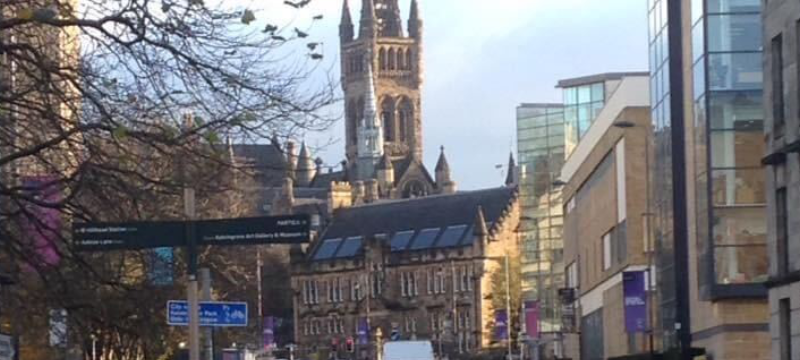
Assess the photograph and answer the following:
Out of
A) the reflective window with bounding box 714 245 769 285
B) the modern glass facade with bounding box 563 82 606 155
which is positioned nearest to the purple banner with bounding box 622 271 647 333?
the reflective window with bounding box 714 245 769 285

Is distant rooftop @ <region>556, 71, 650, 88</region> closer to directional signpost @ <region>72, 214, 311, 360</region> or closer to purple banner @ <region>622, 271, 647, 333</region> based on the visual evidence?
purple banner @ <region>622, 271, 647, 333</region>

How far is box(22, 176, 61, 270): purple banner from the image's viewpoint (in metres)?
24.8

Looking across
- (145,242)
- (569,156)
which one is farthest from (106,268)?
(569,156)

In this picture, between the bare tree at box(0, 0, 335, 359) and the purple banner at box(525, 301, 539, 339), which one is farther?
the purple banner at box(525, 301, 539, 339)

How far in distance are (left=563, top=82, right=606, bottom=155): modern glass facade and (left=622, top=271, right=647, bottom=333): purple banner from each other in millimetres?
35590

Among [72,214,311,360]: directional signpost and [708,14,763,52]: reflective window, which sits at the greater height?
[708,14,763,52]: reflective window

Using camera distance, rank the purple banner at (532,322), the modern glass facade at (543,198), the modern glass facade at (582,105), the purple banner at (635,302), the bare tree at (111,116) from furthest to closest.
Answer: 1. the modern glass facade at (543,198)
2. the modern glass facade at (582,105)
3. the purple banner at (532,322)
4. the purple banner at (635,302)
5. the bare tree at (111,116)

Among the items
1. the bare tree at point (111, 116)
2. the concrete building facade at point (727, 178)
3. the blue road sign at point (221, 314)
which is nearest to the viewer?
the bare tree at point (111, 116)

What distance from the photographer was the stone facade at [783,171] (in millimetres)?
37469

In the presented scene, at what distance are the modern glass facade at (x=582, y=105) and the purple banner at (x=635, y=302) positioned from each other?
3559 cm

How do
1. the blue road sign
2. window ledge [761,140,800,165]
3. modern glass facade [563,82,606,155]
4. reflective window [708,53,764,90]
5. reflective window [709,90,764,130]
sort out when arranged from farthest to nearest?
modern glass facade [563,82,606,155], reflective window [709,90,764,130], reflective window [708,53,764,90], the blue road sign, window ledge [761,140,800,165]

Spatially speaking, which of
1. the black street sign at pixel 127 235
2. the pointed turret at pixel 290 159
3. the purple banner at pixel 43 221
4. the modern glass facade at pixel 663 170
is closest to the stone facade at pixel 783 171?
the pointed turret at pixel 290 159

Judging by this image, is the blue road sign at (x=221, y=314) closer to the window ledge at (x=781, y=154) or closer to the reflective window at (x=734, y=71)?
the window ledge at (x=781, y=154)

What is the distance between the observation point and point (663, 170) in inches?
2323
